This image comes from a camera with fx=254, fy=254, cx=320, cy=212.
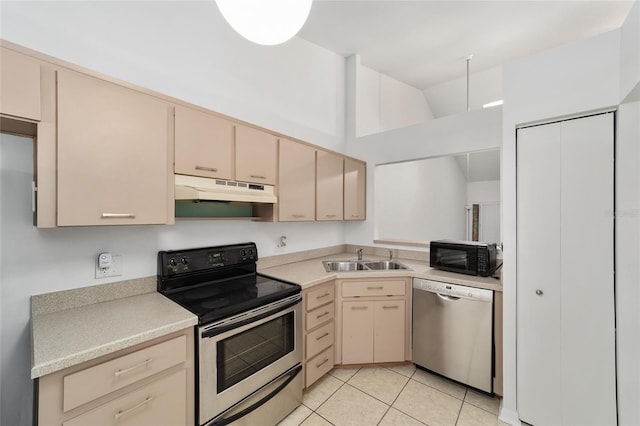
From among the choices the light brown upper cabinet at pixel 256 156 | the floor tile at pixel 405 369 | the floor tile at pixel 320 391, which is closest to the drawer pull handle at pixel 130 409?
the floor tile at pixel 320 391

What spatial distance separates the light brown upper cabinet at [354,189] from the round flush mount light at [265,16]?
1.85 metres

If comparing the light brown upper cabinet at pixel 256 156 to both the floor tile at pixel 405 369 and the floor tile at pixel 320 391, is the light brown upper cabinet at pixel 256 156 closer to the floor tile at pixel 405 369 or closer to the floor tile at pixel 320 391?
the floor tile at pixel 320 391

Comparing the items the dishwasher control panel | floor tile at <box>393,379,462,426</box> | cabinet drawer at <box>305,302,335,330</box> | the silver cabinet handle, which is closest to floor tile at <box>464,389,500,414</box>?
floor tile at <box>393,379,462,426</box>

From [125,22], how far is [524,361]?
3.52m

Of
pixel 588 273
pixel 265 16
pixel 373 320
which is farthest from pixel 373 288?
pixel 265 16

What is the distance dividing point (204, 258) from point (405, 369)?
2083mm

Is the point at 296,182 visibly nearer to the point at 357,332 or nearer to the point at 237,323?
the point at 237,323

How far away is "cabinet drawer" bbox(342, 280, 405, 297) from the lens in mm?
2332

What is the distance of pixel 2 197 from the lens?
1272 millimetres

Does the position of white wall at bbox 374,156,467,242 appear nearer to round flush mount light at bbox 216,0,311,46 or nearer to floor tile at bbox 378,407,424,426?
floor tile at bbox 378,407,424,426

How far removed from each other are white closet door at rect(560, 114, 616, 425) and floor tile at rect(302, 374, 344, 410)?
61.1 inches

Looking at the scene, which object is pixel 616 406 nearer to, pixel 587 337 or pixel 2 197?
pixel 587 337

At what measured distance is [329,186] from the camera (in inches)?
106

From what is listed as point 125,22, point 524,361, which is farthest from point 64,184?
point 524,361
